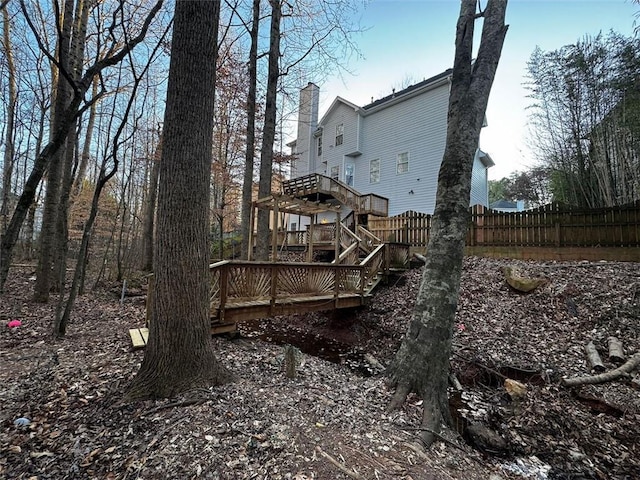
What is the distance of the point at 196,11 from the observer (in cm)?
281

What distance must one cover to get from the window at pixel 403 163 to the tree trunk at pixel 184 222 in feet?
46.0

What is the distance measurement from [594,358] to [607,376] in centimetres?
41

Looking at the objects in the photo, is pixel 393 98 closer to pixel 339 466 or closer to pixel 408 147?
pixel 408 147

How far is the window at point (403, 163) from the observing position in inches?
611

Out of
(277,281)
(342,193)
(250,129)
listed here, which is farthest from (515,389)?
(342,193)

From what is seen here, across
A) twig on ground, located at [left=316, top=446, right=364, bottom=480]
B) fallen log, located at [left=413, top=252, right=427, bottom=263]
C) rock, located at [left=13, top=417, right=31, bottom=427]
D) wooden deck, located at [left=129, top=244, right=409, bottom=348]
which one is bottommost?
twig on ground, located at [left=316, top=446, right=364, bottom=480]

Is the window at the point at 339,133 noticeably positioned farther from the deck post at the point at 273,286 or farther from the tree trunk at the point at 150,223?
the deck post at the point at 273,286

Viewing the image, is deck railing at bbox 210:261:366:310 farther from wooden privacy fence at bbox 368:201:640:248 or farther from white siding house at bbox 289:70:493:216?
white siding house at bbox 289:70:493:216

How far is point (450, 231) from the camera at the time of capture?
374 centimetres

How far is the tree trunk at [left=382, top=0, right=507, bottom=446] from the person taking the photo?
347 cm

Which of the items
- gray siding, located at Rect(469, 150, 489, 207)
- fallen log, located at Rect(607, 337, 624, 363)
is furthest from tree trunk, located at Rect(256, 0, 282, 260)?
gray siding, located at Rect(469, 150, 489, 207)

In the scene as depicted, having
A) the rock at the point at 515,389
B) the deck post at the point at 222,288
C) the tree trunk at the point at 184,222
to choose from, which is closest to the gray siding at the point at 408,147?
the rock at the point at 515,389

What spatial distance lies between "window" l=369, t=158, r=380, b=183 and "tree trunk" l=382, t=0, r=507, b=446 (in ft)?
42.1

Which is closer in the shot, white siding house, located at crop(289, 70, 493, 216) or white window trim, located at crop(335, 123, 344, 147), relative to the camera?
white siding house, located at crop(289, 70, 493, 216)
